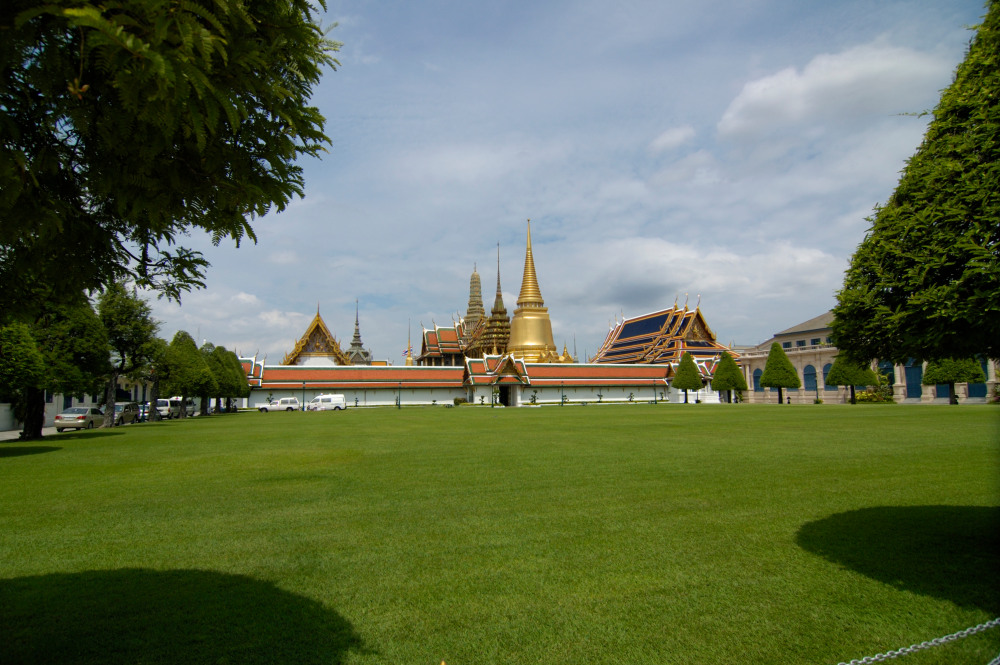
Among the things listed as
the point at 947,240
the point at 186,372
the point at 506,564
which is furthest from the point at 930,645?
the point at 186,372

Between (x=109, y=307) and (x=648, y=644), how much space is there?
29826 mm

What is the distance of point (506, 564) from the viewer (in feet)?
17.9

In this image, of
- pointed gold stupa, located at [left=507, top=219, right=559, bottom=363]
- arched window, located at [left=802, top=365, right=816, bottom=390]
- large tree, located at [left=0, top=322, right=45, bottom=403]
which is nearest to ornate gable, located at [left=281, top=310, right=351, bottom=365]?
pointed gold stupa, located at [left=507, top=219, right=559, bottom=363]

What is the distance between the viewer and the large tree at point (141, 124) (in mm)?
2209

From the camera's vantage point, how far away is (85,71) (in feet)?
8.91

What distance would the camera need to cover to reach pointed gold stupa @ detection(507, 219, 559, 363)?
2852 inches

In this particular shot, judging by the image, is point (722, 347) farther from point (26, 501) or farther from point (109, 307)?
point (26, 501)

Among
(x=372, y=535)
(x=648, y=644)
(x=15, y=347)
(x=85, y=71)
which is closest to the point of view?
Answer: (x=85, y=71)

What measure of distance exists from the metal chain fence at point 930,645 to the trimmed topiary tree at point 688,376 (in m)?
55.9

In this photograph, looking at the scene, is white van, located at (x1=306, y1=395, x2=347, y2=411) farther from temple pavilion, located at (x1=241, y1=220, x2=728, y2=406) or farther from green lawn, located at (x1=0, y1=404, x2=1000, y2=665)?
green lawn, located at (x1=0, y1=404, x2=1000, y2=665)

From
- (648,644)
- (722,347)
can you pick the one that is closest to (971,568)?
(648,644)

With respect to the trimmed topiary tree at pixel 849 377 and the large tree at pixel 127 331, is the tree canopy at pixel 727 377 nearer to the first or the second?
the trimmed topiary tree at pixel 849 377

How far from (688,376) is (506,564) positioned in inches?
2199

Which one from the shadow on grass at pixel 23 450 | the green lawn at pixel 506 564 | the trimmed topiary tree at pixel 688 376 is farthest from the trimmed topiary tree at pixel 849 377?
the shadow on grass at pixel 23 450
